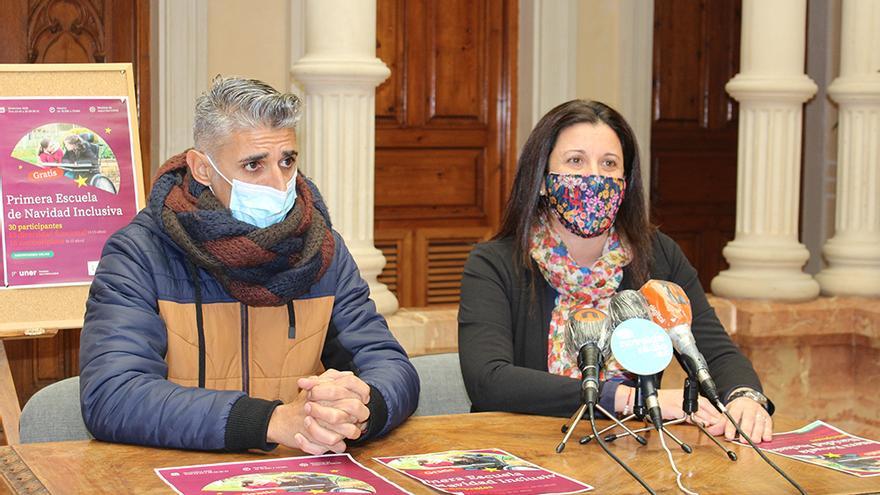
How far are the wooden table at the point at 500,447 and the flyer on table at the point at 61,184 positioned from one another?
52.9 inches

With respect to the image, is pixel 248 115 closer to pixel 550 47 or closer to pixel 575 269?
pixel 575 269

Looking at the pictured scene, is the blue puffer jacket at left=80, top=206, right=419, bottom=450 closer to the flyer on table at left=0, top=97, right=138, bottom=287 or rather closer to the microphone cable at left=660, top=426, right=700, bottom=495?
the microphone cable at left=660, top=426, right=700, bottom=495

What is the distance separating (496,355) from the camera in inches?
115

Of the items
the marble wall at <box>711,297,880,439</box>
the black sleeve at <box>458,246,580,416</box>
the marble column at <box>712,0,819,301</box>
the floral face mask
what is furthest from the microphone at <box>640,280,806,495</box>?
the marble column at <box>712,0,819,301</box>

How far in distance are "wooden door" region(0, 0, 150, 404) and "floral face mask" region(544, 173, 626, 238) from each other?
3.05 metres

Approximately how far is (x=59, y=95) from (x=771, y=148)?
308 centimetres

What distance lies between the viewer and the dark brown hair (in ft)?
10.2

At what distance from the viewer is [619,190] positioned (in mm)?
3031

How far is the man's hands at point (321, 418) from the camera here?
7.50 ft

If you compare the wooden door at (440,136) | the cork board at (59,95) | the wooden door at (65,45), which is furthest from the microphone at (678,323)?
the wooden door at (440,136)

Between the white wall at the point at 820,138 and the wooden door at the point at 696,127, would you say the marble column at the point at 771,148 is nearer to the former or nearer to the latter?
the white wall at the point at 820,138

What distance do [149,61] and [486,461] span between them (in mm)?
3955

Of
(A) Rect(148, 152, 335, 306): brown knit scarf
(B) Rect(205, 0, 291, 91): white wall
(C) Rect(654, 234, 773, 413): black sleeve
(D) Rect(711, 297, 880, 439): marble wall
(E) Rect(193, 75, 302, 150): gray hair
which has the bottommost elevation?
(D) Rect(711, 297, 880, 439): marble wall

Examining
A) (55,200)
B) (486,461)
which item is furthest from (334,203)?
(486,461)
